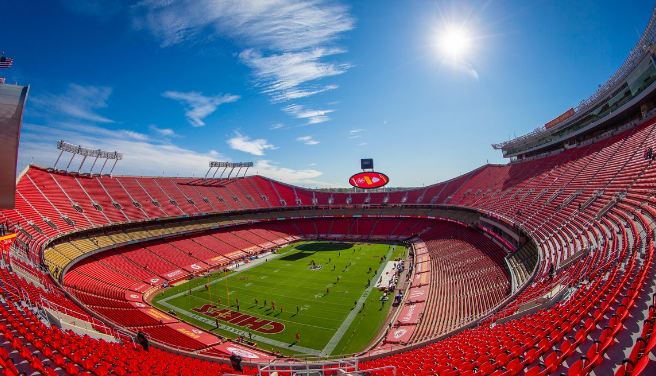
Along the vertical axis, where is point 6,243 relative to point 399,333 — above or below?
above

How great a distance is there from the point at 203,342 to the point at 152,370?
11.3 metres

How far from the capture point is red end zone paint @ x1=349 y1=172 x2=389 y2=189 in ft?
215

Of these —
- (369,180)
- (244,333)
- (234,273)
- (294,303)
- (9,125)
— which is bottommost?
(244,333)

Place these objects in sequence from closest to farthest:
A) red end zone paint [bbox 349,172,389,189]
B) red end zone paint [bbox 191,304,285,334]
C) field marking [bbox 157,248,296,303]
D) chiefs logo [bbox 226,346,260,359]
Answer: chiefs logo [bbox 226,346,260,359] < red end zone paint [bbox 191,304,285,334] < field marking [bbox 157,248,296,303] < red end zone paint [bbox 349,172,389,189]

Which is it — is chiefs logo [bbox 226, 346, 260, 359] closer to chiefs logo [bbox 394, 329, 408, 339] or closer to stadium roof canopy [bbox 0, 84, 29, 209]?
chiefs logo [bbox 394, 329, 408, 339]

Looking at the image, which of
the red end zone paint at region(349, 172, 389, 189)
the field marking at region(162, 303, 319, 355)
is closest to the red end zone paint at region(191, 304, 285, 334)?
the field marking at region(162, 303, 319, 355)

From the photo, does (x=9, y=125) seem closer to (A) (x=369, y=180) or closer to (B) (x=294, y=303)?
(B) (x=294, y=303)

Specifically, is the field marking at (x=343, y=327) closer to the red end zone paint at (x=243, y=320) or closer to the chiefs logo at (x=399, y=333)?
the chiefs logo at (x=399, y=333)

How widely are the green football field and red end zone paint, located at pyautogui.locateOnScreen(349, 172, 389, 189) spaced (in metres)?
24.4

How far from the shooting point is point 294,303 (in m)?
28.0

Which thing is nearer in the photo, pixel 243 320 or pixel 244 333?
pixel 244 333

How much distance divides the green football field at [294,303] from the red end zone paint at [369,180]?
24357mm

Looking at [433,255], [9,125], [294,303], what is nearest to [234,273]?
[294,303]

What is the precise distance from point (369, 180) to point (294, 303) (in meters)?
41.7
